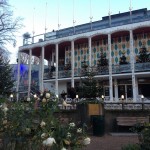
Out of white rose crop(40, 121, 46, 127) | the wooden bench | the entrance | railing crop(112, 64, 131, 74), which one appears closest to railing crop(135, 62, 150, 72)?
railing crop(112, 64, 131, 74)

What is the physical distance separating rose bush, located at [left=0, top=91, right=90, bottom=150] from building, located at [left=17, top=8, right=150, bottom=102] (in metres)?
22.2

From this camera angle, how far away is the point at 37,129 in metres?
4.03

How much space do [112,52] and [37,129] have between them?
89.2ft

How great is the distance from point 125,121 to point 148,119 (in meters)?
1.25

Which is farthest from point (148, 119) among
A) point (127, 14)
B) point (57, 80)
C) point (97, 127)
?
point (127, 14)

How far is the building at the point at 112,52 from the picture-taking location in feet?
88.1

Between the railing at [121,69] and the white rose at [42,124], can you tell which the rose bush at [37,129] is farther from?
the railing at [121,69]

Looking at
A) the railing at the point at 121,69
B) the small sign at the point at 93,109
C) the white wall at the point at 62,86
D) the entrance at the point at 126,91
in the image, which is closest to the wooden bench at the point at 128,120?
the small sign at the point at 93,109

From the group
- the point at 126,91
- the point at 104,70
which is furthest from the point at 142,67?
the point at 104,70

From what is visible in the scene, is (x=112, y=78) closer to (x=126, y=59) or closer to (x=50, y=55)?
(x=126, y=59)

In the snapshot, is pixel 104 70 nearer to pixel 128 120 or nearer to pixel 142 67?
pixel 142 67

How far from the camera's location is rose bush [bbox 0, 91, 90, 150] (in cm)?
351

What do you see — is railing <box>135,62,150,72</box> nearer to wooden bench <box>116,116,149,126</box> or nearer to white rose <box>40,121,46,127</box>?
wooden bench <box>116,116,149,126</box>

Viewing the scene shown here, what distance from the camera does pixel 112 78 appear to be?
95.8 ft
